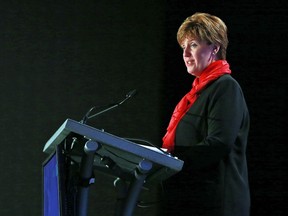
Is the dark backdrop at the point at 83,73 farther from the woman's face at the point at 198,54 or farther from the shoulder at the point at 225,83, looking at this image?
the shoulder at the point at 225,83

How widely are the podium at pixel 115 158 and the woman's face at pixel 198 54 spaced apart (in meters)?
0.44

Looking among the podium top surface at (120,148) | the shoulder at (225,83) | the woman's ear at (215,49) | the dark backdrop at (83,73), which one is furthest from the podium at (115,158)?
the dark backdrop at (83,73)

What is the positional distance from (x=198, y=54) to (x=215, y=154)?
1.32ft

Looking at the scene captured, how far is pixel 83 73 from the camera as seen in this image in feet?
10.0

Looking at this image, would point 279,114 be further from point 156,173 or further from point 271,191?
point 156,173

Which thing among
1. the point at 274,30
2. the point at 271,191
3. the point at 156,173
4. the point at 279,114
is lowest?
the point at 271,191

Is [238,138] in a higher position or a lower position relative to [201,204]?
higher

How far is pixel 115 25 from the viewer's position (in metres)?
3.07

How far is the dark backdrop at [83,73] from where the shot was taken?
298 centimetres

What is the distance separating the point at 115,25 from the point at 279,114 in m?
1.00

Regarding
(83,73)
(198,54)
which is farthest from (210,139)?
(83,73)

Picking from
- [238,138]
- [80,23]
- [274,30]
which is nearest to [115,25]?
[80,23]

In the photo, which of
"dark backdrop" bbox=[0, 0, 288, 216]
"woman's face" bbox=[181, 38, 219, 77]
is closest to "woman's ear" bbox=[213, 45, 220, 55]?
"woman's face" bbox=[181, 38, 219, 77]

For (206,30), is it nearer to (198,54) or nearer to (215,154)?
(198,54)
